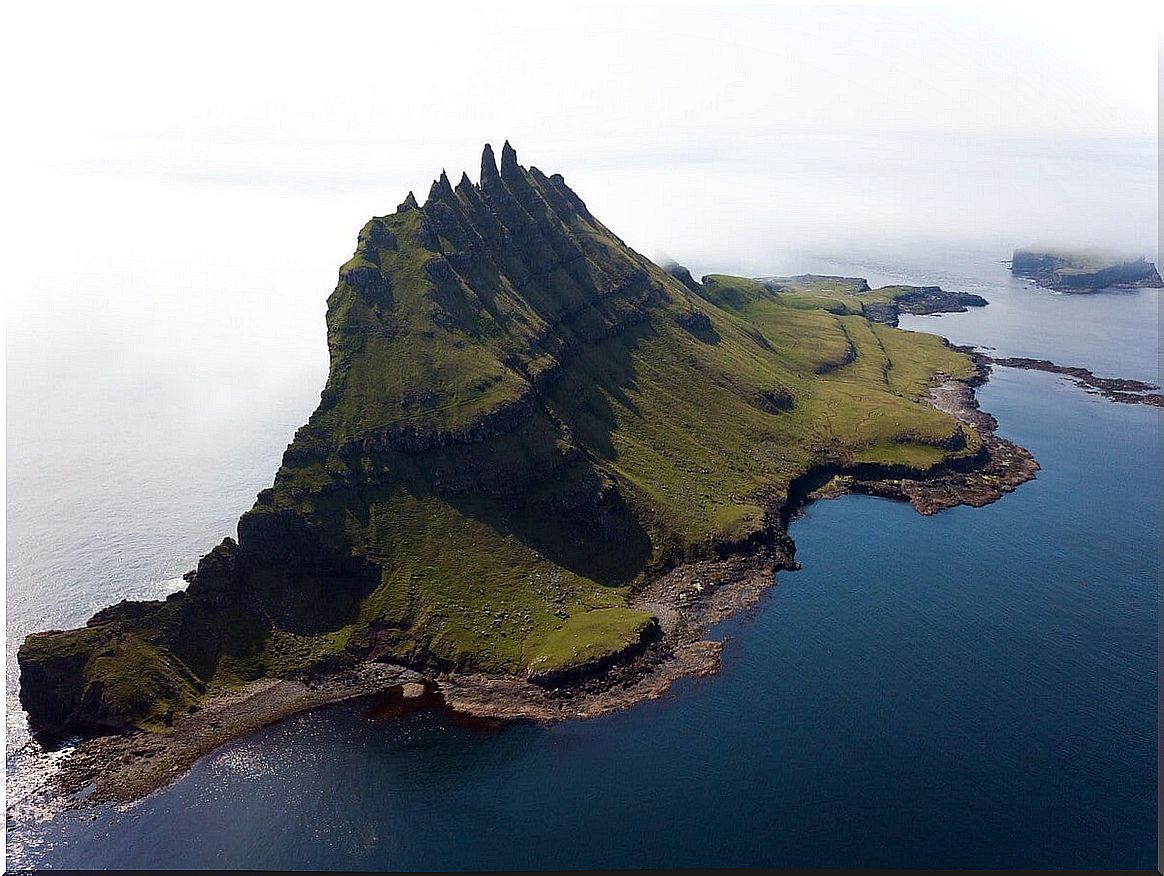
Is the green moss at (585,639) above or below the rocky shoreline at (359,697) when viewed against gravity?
above

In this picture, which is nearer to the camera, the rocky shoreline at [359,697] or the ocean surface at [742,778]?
the ocean surface at [742,778]

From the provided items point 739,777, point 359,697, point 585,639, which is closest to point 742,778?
point 739,777

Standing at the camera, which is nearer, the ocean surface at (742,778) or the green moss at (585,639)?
the ocean surface at (742,778)

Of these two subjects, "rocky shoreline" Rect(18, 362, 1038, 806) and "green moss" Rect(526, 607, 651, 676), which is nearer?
"rocky shoreline" Rect(18, 362, 1038, 806)

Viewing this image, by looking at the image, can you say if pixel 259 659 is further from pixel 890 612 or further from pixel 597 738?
pixel 890 612

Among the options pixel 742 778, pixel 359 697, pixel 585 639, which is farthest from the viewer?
pixel 585 639

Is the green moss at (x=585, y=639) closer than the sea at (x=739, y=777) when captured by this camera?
No

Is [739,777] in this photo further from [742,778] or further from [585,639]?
[585,639]

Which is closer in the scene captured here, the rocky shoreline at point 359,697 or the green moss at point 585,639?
the rocky shoreline at point 359,697

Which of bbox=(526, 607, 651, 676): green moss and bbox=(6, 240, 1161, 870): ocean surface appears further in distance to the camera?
bbox=(526, 607, 651, 676): green moss

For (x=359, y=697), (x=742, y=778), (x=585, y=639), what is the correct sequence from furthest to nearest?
(x=585, y=639) → (x=359, y=697) → (x=742, y=778)

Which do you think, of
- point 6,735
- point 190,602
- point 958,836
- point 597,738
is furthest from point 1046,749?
point 6,735

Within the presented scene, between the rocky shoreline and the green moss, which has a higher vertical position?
the green moss
